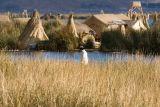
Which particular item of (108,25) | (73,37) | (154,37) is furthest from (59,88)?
(108,25)

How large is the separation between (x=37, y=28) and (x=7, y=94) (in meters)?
15.1

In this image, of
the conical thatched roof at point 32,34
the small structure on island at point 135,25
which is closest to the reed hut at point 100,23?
the small structure on island at point 135,25

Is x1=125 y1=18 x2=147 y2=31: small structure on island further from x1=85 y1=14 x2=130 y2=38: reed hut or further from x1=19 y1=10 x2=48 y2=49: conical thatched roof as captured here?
x1=19 y1=10 x2=48 y2=49: conical thatched roof

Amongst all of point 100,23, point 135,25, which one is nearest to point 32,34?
point 100,23

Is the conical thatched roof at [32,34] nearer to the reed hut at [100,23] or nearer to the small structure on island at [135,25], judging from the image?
the reed hut at [100,23]

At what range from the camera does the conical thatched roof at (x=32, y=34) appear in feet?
63.2

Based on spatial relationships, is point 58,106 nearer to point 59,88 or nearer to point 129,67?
point 59,88

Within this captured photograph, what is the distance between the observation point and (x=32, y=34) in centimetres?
1983

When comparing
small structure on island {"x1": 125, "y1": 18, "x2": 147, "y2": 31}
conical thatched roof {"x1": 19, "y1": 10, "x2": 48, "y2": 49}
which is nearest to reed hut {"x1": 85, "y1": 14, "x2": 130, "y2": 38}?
small structure on island {"x1": 125, "y1": 18, "x2": 147, "y2": 31}

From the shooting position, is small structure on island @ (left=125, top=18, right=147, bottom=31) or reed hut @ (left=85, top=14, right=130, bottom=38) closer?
small structure on island @ (left=125, top=18, right=147, bottom=31)

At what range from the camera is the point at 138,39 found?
17.2 metres

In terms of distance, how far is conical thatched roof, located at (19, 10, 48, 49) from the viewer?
1925cm

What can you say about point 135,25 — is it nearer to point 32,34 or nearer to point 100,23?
point 100,23

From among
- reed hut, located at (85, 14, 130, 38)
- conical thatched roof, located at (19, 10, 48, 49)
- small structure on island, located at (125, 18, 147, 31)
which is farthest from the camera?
reed hut, located at (85, 14, 130, 38)
